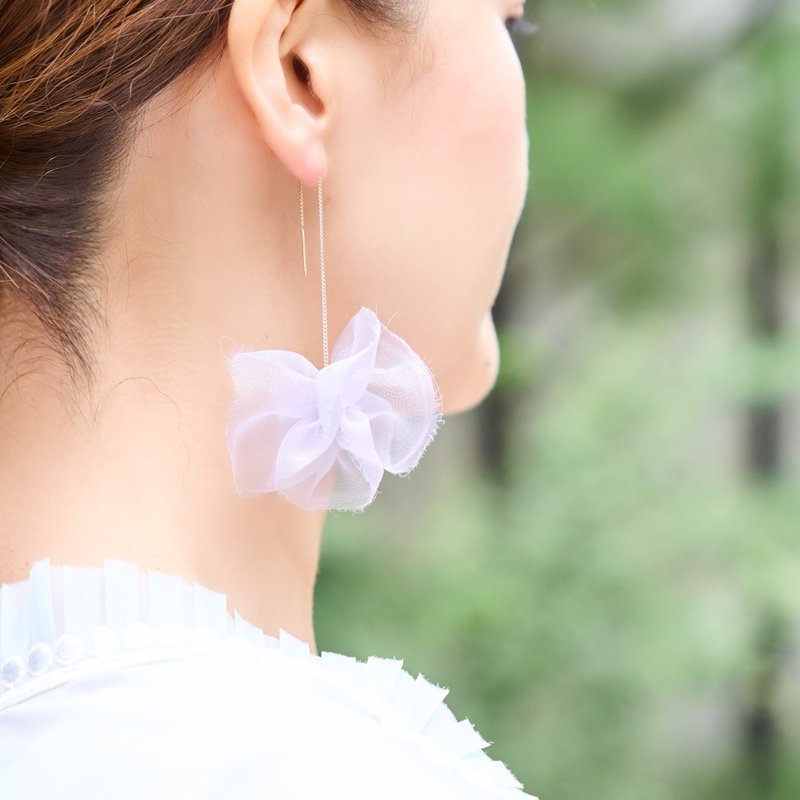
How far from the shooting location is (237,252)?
870mm

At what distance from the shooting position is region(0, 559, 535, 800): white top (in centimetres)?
66

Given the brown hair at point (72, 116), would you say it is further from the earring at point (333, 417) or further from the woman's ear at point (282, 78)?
the earring at point (333, 417)

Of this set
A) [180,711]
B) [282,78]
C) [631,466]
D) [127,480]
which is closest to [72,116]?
[282,78]

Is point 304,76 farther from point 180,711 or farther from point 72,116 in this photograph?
point 180,711

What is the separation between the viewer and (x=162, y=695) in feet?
2.27

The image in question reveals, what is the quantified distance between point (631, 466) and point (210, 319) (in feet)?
8.00

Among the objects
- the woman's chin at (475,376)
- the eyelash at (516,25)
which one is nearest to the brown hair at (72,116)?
the eyelash at (516,25)

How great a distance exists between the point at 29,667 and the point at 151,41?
0.46m

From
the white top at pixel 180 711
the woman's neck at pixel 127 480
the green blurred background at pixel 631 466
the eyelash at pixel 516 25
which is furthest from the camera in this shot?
the green blurred background at pixel 631 466

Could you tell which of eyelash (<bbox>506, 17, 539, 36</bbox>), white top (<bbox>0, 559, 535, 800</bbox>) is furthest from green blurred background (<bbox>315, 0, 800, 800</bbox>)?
white top (<bbox>0, 559, 535, 800</bbox>)

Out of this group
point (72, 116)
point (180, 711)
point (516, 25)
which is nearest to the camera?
point (180, 711)

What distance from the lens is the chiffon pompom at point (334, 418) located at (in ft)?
2.73

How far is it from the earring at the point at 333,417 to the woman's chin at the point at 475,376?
0.72ft

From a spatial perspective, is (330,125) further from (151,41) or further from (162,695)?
(162,695)
